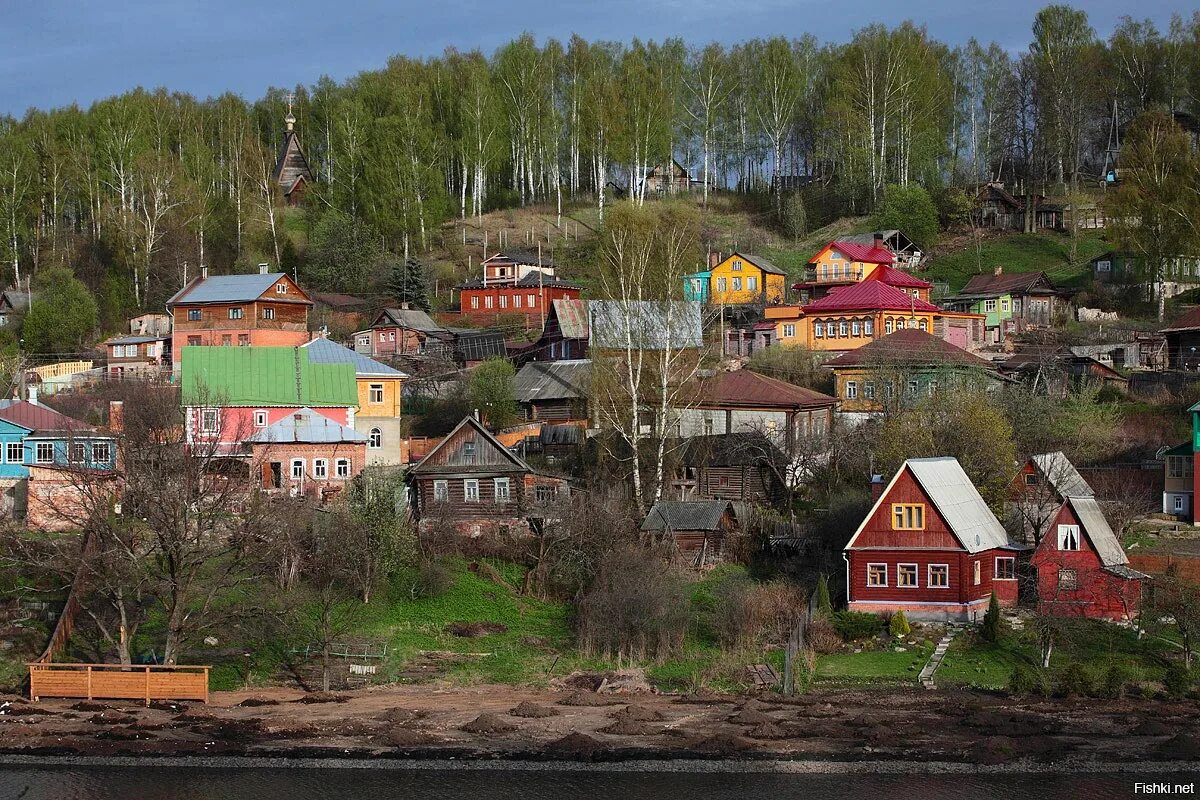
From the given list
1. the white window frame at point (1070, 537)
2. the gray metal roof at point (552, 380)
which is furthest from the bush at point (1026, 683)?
the gray metal roof at point (552, 380)

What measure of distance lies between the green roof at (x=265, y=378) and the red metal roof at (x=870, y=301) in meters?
22.5

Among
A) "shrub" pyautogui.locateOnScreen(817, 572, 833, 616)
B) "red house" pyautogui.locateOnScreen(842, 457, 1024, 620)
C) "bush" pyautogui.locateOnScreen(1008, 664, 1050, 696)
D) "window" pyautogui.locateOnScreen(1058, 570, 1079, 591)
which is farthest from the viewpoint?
"red house" pyautogui.locateOnScreen(842, 457, 1024, 620)

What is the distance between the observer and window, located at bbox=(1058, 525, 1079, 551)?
3591 cm

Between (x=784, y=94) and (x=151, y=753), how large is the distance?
67.4m

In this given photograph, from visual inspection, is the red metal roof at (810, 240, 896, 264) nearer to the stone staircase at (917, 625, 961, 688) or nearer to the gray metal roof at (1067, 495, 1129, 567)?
the gray metal roof at (1067, 495, 1129, 567)

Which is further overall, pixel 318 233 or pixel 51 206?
pixel 51 206

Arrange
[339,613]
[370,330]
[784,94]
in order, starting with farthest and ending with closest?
[784,94]
[370,330]
[339,613]

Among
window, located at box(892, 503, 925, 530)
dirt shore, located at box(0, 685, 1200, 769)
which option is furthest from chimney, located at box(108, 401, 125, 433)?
window, located at box(892, 503, 925, 530)

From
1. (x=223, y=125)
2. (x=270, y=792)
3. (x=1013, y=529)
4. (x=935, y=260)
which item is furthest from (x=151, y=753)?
(x=223, y=125)

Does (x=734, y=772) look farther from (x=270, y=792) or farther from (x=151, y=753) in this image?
(x=151, y=753)

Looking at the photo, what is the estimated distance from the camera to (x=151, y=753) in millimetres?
Result: 29000

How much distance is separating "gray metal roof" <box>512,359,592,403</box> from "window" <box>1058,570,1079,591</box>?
19.4 meters

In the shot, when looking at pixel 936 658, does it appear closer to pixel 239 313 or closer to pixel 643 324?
pixel 643 324

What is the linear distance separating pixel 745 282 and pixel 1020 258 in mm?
15334
